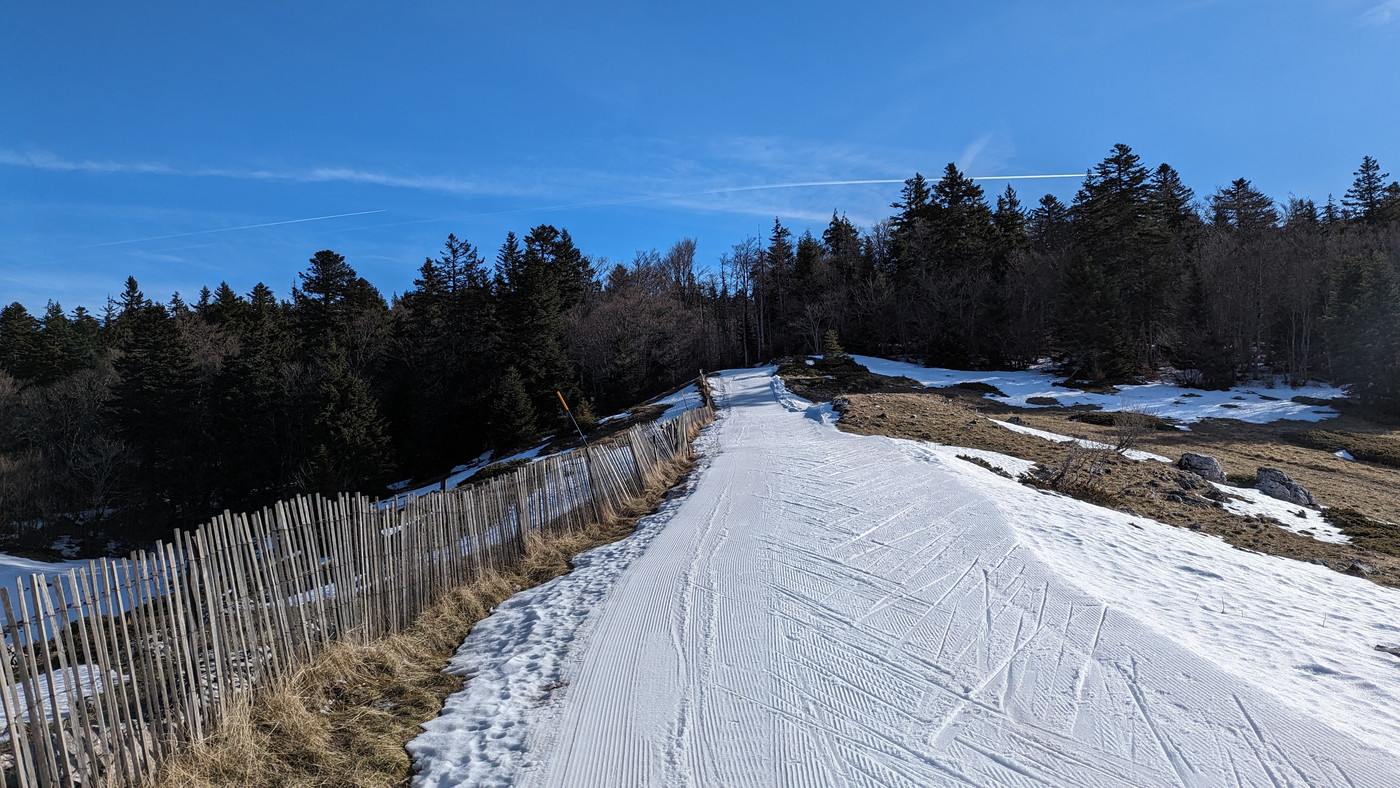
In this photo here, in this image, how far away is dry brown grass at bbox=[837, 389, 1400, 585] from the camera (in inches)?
433

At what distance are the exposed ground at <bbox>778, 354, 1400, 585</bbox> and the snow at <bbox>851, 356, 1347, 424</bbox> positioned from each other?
153 cm

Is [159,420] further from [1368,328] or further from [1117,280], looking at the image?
[1368,328]

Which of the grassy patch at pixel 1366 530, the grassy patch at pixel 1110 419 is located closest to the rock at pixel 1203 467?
the grassy patch at pixel 1366 530

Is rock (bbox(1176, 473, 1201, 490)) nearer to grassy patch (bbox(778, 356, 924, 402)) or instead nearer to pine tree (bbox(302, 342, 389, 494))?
grassy patch (bbox(778, 356, 924, 402))

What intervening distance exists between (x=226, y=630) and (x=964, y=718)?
523cm

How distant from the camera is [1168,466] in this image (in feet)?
52.7

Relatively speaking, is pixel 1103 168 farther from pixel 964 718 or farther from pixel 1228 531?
pixel 964 718

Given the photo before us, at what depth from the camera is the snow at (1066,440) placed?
17.5 metres

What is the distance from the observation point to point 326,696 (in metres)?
5.03

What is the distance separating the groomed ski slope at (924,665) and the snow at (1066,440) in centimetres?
870

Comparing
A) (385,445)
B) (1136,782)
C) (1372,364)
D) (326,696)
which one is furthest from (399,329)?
(1372,364)

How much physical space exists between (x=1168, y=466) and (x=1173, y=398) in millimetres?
19971

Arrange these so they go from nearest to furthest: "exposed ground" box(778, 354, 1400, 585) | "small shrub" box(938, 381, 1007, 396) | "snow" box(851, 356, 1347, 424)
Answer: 1. "exposed ground" box(778, 354, 1400, 585)
2. "snow" box(851, 356, 1347, 424)
3. "small shrub" box(938, 381, 1007, 396)

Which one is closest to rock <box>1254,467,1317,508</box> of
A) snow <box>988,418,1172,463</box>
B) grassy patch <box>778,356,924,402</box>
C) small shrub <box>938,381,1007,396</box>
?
snow <box>988,418,1172,463</box>
